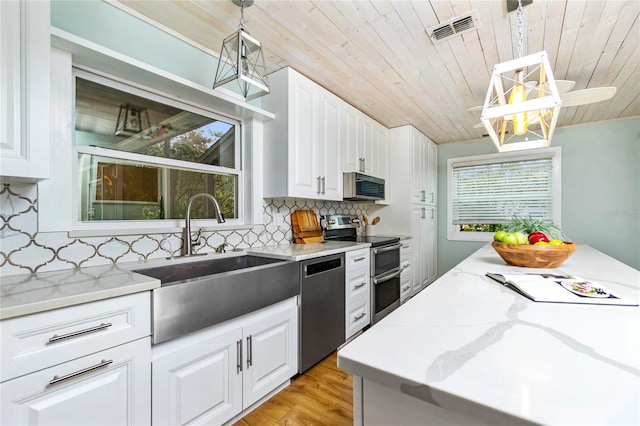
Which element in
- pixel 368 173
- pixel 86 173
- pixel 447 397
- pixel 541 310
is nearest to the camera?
pixel 447 397

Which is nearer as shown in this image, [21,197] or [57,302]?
[57,302]

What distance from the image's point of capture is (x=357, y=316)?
252cm

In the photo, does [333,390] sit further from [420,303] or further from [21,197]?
[21,197]

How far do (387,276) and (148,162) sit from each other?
2361 millimetres

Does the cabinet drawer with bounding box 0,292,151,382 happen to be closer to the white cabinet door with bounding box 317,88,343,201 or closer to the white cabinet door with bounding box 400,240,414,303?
the white cabinet door with bounding box 317,88,343,201

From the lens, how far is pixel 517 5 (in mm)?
1579

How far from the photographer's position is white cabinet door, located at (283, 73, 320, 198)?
2.25 metres

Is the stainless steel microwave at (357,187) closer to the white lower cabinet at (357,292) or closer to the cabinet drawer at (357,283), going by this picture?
the white lower cabinet at (357,292)

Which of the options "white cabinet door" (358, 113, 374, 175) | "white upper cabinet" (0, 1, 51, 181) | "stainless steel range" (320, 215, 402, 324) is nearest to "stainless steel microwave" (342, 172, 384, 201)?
"white cabinet door" (358, 113, 374, 175)

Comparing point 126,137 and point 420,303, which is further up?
point 126,137

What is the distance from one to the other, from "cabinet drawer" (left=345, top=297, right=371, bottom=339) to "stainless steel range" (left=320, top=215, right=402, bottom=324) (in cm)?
11

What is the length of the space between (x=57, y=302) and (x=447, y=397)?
1200mm

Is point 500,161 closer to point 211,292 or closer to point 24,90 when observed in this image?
point 211,292

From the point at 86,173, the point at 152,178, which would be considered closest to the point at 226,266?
the point at 152,178
